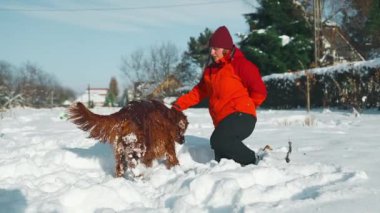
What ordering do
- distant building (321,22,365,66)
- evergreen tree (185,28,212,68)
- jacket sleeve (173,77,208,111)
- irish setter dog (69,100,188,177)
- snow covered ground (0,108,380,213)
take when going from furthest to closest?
evergreen tree (185,28,212,68)
distant building (321,22,365,66)
jacket sleeve (173,77,208,111)
irish setter dog (69,100,188,177)
snow covered ground (0,108,380,213)

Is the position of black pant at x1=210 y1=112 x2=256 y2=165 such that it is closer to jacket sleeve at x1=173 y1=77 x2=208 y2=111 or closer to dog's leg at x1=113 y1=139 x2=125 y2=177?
jacket sleeve at x1=173 y1=77 x2=208 y2=111

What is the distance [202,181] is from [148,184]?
704mm

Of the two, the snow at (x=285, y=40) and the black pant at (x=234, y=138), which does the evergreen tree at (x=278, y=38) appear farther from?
the black pant at (x=234, y=138)

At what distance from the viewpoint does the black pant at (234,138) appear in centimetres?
446

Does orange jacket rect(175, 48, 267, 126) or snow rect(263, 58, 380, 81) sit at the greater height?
snow rect(263, 58, 380, 81)

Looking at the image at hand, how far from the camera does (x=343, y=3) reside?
31453mm

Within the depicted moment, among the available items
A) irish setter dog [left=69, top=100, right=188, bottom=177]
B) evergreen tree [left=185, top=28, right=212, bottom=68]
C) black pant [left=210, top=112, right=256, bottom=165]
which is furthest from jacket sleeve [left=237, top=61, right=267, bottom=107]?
evergreen tree [left=185, top=28, right=212, bottom=68]

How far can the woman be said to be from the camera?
451cm

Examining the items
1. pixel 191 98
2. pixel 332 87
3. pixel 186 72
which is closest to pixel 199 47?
pixel 186 72

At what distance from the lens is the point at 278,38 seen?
26031 millimetres

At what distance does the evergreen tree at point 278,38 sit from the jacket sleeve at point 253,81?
21.0 metres

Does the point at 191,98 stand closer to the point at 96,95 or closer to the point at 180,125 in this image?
the point at 180,125

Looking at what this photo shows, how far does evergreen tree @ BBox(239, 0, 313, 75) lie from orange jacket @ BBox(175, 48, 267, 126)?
21009 millimetres

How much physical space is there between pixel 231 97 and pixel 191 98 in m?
0.58
